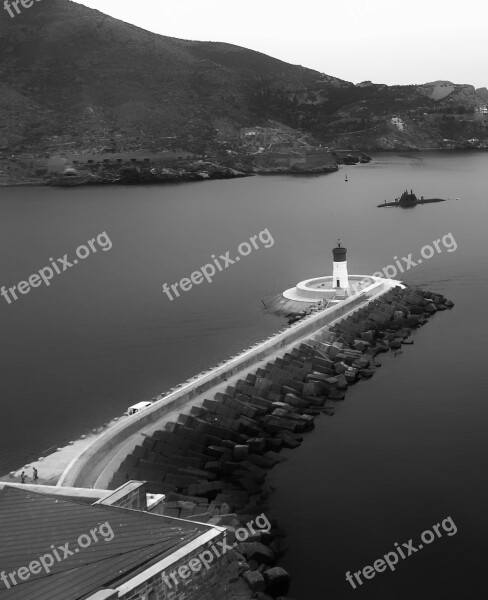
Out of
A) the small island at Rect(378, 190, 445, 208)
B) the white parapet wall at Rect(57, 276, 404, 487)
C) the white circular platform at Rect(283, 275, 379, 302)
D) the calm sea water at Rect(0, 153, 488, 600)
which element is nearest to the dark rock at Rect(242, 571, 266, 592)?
the calm sea water at Rect(0, 153, 488, 600)

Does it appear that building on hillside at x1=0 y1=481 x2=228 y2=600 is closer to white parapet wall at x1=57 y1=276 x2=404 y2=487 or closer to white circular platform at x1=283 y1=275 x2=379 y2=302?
white parapet wall at x1=57 y1=276 x2=404 y2=487

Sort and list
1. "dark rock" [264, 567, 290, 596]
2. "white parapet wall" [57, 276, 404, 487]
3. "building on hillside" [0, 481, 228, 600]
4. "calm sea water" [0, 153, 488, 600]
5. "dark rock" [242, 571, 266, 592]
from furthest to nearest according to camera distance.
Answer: "white parapet wall" [57, 276, 404, 487], "calm sea water" [0, 153, 488, 600], "dark rock" [264, 567, 290, 596], "dark rock" [242, 571, 266, 592], "building on hillside" [0, 481, 228, 600]

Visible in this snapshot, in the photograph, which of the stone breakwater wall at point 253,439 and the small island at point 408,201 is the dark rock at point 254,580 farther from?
the small island at point 408,201

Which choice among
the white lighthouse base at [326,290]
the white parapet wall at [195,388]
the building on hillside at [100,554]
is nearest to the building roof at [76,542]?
the building on hillside at [100,554]

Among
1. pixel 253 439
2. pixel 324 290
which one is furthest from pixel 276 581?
pixel 324 290

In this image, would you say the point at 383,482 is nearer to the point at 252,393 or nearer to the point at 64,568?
the point at 252,393

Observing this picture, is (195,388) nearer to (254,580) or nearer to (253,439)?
(253,439)
